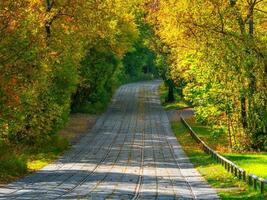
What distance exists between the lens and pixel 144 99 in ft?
282

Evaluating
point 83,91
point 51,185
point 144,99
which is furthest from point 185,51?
point 144,99

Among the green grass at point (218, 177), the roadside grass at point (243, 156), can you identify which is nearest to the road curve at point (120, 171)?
the green grass at point (218, 177)

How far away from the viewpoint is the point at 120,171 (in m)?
27.9

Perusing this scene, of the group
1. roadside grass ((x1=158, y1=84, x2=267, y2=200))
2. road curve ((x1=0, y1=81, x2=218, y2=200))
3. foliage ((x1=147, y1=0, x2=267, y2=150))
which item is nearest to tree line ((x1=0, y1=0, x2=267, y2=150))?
foliage ((x1=147, y1=0, x2=267, y2=150))

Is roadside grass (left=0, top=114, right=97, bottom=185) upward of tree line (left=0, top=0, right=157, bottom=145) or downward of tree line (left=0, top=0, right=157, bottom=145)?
downward

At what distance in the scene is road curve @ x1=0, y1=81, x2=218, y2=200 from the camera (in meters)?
20.6

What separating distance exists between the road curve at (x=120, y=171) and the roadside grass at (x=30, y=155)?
29.9 inches

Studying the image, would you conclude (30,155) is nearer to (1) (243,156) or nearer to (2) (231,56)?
(1) (243,156)

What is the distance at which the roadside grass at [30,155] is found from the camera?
2586cm

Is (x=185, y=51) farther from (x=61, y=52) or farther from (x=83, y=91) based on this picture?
(x=83, y=91)

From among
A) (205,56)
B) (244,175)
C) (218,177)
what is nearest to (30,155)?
(205,56)

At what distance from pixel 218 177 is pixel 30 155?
44.3ft

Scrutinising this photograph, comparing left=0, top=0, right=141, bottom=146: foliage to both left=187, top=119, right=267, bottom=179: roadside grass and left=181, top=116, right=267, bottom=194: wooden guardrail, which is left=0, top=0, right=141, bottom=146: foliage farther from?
left=187, top=119, right=267, bottom=179: roadside grass

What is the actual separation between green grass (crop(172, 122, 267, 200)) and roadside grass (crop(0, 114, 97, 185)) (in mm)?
8761
